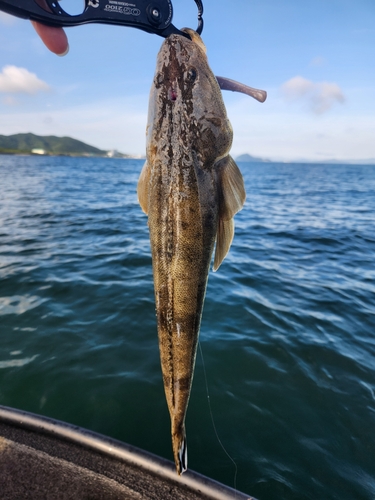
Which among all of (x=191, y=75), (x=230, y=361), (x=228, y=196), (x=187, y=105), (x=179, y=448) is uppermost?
(x=191, y=75)

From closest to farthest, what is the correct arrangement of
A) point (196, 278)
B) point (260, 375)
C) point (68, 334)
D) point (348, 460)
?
point (196, 278)
point (348, 460)
point (260, 375)
point (68, 334)

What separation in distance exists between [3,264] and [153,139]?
1044 cm

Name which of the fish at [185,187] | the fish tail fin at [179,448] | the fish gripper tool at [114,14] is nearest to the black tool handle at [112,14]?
the fish gripper tool at [114,14]

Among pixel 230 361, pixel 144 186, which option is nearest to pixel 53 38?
pixel 144 186

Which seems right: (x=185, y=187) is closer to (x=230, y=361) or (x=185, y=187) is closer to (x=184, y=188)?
(x=184, y=188)

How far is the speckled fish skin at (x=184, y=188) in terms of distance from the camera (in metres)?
2.02

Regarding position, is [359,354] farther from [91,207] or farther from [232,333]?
[91,207]

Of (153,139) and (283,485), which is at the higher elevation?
(153,139)

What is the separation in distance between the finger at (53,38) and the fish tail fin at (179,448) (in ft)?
11.0

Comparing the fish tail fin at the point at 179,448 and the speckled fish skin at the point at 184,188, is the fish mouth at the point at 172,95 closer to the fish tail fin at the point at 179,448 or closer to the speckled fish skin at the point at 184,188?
the speckled fish skin at the point at 184,188

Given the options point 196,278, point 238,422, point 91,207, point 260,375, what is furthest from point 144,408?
point 91,207

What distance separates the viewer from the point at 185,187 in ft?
6.55

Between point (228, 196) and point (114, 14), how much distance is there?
5.50 ft

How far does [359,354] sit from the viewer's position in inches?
258
